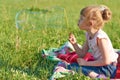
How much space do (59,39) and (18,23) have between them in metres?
1.10

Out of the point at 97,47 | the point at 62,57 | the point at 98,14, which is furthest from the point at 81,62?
the point at 62,57

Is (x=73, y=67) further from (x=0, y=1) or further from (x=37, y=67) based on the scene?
(x=0, y=1)

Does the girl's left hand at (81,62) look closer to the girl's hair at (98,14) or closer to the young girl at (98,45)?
the young girl at (98,45)

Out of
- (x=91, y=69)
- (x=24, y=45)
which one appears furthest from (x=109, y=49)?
(x=24, y=45)

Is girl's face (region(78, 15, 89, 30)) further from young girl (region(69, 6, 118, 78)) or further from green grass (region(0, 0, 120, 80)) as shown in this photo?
green grass (region(0, 0, 120, 80))

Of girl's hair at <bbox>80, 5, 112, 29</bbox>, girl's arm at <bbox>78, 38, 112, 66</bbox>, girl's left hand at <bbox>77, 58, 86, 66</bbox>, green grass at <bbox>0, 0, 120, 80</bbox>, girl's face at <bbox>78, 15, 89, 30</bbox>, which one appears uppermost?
girl's hair at <bbox>80, 5, 112, 29</bbox>

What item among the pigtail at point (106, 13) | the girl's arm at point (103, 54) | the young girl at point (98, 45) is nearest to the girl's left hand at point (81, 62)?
the young girl at point (98, 45)

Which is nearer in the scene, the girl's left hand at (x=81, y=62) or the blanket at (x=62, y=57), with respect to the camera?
the blanket at (x=62, y=57)

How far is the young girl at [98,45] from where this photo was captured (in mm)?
5445

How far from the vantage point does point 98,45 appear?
553 centimetres

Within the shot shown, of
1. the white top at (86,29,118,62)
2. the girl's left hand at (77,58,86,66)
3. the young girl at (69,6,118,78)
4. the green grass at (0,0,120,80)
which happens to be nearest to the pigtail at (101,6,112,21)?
the young girl at (69,6,118,78)

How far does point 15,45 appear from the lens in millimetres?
6645

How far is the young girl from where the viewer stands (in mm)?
5445

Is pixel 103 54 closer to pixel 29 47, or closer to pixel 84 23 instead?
pixel 84 23
